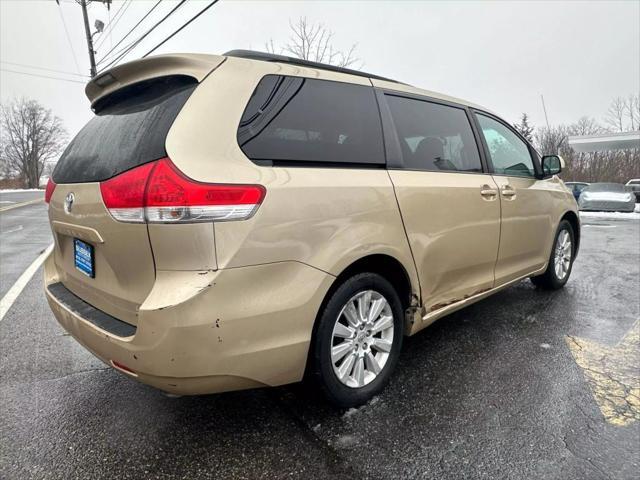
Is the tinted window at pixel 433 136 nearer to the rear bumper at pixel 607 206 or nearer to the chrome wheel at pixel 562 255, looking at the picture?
the chrome wheel at pixel 562 255

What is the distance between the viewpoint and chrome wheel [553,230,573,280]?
4.41m

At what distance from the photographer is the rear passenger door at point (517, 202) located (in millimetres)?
3346

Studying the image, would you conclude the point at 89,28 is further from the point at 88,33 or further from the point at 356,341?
the point at 356,341

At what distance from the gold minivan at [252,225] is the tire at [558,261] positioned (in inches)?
77.6

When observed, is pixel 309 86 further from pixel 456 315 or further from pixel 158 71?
pixel 456 315

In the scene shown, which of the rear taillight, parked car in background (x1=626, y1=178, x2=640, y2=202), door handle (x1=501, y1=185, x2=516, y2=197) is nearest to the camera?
the rear taillight

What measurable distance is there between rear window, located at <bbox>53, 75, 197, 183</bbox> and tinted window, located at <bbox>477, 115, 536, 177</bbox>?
2.51m

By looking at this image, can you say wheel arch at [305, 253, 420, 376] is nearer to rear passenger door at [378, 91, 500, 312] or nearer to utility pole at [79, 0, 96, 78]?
rear passenger door at [378, 91, 500, 312]

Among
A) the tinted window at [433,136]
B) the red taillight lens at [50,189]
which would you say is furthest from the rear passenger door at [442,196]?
the red taillight lens at [50,189]

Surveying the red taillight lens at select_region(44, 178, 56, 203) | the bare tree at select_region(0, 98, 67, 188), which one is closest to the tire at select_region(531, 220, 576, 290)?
the red taillight lens at select_region(44, 178, 56, 203)

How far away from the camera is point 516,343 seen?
3.18 m

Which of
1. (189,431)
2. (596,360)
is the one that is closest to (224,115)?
(189,431)

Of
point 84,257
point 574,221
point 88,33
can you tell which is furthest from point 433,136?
point 88,33

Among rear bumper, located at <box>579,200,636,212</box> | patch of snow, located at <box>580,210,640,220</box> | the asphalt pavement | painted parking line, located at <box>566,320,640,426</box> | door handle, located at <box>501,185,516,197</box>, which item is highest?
door handle, located at <box>501,185,516,197</box>
